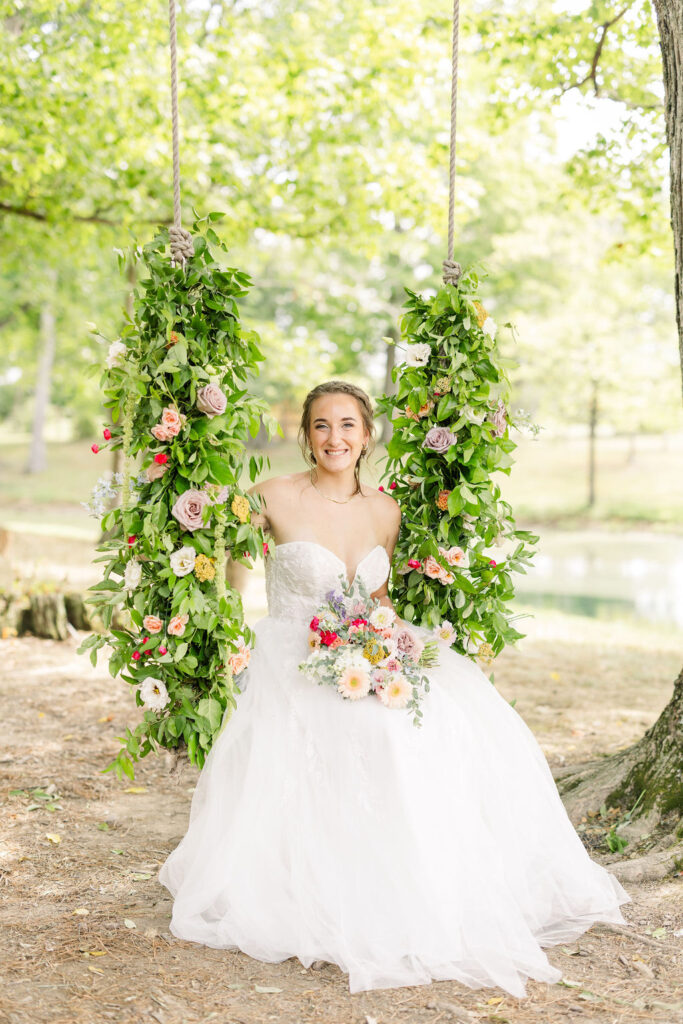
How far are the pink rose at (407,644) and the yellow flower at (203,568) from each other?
689 millimetres

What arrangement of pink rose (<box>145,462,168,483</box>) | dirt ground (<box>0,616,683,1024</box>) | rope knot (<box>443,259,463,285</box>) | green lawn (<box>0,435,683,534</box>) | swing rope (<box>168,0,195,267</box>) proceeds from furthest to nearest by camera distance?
green lawn (<box>0,435,683,534</box>) < rope knot (<box>443,259,463,285</box>) < pink rose (<box>145,462,168,483</box>) < swing rope (<box>168,0,195,267</box>) < dirt ground (<box>0,616,683,1024</box>)

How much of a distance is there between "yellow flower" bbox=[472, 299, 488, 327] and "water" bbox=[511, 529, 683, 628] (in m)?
7.17

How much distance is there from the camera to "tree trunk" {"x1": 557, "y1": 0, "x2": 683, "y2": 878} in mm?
3533

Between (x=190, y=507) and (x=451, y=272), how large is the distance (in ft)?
4.35

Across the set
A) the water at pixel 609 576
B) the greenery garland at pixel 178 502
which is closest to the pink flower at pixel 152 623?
the greenery garland at pixel 178 502

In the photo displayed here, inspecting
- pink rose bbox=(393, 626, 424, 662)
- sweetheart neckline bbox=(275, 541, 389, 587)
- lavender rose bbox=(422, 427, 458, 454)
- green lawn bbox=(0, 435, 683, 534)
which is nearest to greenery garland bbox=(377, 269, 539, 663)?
lavender rose bbox=(422, 427, 458, 454)

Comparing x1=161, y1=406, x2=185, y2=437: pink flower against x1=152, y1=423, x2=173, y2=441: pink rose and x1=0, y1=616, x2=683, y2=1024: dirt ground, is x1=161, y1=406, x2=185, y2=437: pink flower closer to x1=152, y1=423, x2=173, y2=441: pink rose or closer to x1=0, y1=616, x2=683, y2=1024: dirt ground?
x1=152, y1=423, x2=173, y2=441: pink rose

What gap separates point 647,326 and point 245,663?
62.8 feet

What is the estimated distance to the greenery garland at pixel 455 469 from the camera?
11.2 feet

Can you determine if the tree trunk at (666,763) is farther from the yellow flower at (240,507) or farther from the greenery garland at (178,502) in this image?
the yellow flower at (240,507)

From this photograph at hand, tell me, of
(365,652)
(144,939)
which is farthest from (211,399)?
(144,939)

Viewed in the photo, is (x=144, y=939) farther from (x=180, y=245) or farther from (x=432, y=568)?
(x=180, y=245)

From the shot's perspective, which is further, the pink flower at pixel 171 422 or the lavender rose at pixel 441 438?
the lavender rose at pixel 441 438

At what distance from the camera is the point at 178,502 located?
2.93m
